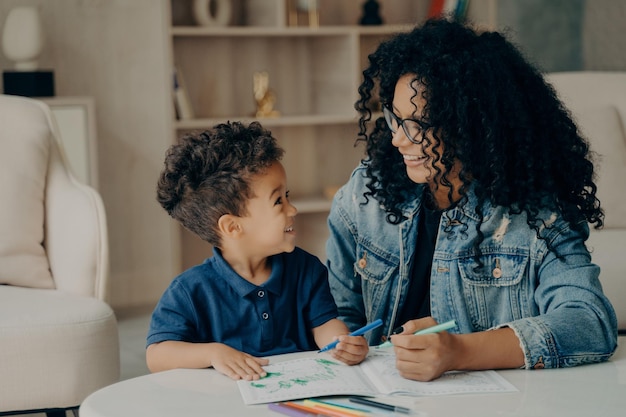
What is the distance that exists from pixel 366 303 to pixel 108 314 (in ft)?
1.91

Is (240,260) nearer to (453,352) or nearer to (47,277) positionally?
(453,352)

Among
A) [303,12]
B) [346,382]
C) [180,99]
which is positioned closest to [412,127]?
[346,382]

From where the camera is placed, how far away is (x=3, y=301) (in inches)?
80.7

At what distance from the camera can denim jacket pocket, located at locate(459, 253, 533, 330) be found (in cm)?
155

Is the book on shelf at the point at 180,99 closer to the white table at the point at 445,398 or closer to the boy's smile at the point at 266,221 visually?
the boy's smile at the point at 266,221

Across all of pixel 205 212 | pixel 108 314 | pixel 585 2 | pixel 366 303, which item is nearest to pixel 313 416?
pixel 205 212

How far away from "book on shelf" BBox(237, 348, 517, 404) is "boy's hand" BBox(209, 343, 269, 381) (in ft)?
0.04

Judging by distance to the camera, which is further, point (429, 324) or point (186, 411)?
point (429, 324)

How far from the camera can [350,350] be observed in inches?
51.7

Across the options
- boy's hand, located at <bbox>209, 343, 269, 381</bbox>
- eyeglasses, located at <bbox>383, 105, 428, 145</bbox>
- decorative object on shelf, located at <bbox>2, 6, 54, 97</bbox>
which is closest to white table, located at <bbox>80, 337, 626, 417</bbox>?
boy's hand, located at <bbox>209, 343, 269, 381</bbox>

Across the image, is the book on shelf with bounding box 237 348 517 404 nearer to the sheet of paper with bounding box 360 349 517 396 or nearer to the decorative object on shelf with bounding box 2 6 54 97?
the sheet of paper with bounding box 360 349 517 396

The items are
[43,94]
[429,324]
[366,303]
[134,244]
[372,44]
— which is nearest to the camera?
[429,324]

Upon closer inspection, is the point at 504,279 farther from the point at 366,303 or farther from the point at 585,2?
the point at 585,2

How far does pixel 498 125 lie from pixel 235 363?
1.87 feet
